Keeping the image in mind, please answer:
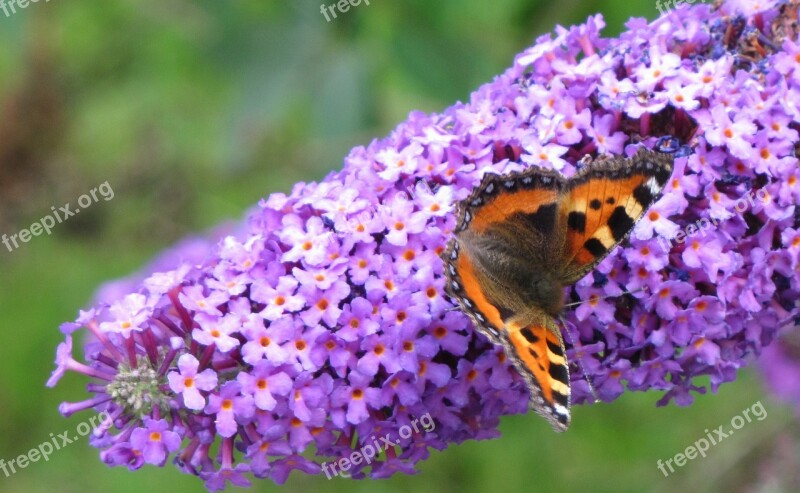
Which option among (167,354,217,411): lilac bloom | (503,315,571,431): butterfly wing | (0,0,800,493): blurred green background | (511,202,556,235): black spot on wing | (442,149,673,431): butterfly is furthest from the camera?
(0,0,800,493): blurred green background

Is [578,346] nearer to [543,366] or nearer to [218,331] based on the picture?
[543,366]

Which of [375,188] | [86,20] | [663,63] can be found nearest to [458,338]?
[375,188]

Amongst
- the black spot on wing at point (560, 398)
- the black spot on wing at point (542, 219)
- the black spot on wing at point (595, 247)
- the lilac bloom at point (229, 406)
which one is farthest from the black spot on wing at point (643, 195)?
the lilac bloom at point (229, 406)

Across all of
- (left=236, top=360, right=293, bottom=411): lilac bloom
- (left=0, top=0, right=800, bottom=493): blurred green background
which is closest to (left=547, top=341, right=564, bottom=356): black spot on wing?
(left=236, top=360, right=293, bottom=411): lilac bloom

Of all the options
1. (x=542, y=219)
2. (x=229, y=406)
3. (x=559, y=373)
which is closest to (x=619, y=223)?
(x=542, y=219)

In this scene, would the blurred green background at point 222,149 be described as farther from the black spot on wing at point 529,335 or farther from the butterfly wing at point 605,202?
the black spot on wing at point 529,335

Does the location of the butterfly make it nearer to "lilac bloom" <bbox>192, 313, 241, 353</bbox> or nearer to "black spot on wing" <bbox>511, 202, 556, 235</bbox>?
"black spot on wing" <bbox>511, 202, 556, 235</bbox>
